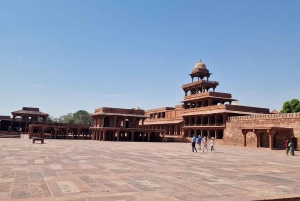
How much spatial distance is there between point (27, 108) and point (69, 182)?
67.4 metres

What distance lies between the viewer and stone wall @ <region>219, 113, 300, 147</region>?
3136cm

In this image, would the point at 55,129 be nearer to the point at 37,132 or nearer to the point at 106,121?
the point at 106,121

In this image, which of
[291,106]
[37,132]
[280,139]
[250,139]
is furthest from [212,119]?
[37,132]

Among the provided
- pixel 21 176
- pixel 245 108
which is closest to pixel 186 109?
pixel 245 108

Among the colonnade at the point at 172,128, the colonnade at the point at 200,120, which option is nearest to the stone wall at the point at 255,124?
the colonnade at the point at 200,120

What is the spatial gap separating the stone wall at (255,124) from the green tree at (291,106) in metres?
18.6

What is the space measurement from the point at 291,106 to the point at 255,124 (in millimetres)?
21494

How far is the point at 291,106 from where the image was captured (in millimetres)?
53125

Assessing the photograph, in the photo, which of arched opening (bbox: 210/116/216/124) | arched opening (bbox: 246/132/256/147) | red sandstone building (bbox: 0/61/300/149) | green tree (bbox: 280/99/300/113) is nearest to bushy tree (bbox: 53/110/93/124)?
red sandstone building (bbox: 0/61/300/149)

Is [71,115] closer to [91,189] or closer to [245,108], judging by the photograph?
[245,108]

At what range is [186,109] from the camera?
2073 inches

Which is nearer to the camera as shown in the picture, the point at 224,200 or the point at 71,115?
the point at 224,200

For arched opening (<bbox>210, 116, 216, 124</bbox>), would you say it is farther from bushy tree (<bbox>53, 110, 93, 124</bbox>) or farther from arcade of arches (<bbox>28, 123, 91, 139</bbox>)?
bushy tree (<bbox>53, 110, 93, 124</bbox>)

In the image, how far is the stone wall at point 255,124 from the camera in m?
31.4
